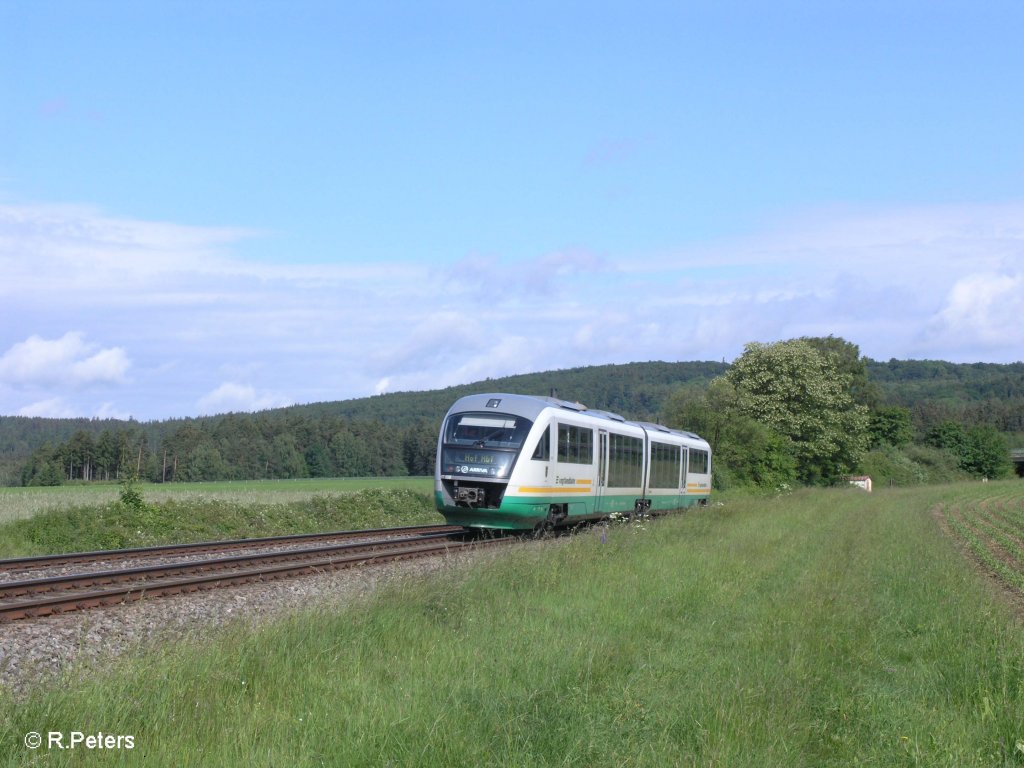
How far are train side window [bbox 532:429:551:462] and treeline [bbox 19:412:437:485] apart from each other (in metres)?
88.3

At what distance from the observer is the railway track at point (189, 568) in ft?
41.4

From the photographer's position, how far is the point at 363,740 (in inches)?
228

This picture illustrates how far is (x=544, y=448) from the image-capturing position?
22656 mm

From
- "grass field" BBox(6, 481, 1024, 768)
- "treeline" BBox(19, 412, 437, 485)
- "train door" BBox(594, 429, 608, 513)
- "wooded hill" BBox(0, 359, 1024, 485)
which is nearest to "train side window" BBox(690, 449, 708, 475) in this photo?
"train door" BBox(594, 429, 608, 513)

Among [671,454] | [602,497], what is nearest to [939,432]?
[671,454]

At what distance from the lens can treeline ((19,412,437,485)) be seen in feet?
380

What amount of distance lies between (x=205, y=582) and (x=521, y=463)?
8977mm

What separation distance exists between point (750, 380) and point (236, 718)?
223ft

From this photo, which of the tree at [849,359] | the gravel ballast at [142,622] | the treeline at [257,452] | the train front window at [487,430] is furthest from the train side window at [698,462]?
the treeline at [257,452]

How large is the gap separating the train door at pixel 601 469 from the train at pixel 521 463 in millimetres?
26

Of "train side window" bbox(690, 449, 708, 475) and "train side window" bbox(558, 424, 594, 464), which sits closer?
"train side window" bbox(558, 424, 594, 464)

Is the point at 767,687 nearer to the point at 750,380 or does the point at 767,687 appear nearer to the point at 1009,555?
the point at 1009,555

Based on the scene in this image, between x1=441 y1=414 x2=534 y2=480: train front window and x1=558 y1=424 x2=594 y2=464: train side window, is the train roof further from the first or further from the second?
x1=558 y1=424 x2=594 y2=464: train side window

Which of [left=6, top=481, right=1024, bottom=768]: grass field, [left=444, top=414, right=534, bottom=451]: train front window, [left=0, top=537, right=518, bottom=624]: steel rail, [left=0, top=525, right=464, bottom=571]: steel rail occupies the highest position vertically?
[left=444, top=414, right=534, bottom=451]: train front window
